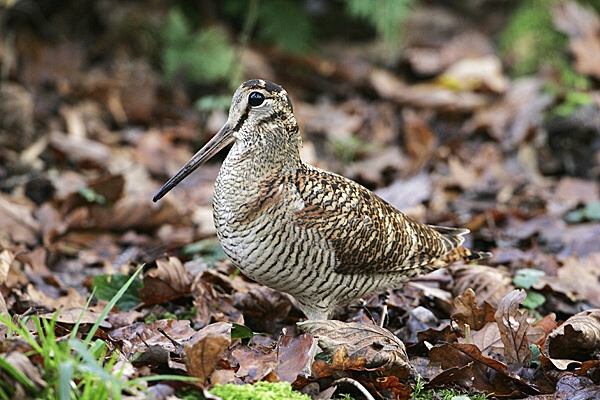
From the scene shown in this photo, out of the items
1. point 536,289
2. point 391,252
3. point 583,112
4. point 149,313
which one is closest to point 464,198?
point 583,112

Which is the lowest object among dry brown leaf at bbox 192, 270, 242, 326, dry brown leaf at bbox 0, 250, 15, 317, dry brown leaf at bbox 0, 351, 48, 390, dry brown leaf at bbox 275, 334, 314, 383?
dry brown leaf at bbox 192, 270, 242, 326

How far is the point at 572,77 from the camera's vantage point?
795 centimetres

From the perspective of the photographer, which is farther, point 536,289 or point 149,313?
point 536,289

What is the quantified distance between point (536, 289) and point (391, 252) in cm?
112

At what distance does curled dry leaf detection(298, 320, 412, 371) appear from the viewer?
10.3 ft

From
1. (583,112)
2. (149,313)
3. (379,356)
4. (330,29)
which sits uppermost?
(330,29)

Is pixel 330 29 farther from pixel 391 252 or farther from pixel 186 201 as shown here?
pixel 391 252

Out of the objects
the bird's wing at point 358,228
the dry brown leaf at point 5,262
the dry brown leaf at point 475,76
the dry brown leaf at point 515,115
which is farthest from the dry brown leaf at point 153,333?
the dry brown leaf at point 475,76

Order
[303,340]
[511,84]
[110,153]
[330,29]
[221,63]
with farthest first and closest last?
[330,29]
[511,84]
[221,63]
[110,153]
[303,340]

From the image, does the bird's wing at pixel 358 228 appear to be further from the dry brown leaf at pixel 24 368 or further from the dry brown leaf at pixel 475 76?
the dry brown leaf at pixel 475 76

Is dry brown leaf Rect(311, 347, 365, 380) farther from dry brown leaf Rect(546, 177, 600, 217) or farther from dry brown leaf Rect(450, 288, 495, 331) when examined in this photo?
dry brown leaf Rect(546, 177, 600, 217)

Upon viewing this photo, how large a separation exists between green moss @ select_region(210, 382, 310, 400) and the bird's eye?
1.45m

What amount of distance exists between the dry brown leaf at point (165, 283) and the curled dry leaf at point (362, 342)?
1078 mm

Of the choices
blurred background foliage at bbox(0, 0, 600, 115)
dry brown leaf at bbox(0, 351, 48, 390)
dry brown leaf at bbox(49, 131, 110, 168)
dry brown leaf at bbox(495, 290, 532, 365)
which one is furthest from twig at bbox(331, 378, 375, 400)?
blurred background foliage at bbox(0, 0, 600, 115)
